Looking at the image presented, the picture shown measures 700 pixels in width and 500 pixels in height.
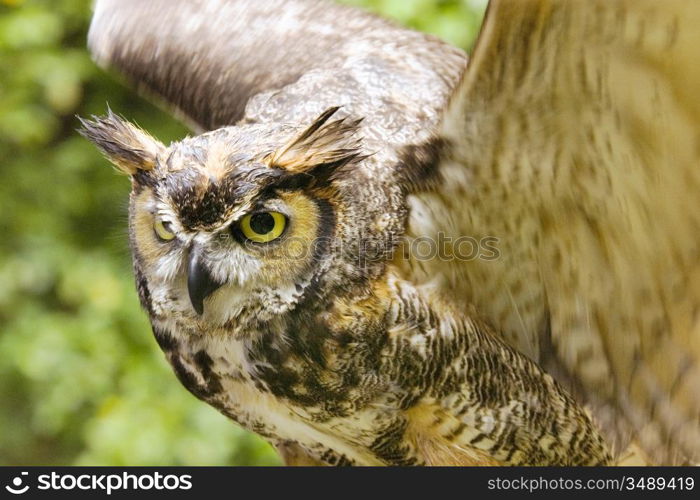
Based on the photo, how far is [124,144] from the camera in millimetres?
1583

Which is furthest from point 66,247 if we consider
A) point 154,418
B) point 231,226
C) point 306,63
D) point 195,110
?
point 231,226

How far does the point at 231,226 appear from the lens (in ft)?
4.76

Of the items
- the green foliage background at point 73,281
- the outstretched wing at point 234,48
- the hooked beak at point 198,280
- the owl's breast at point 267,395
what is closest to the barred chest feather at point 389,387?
the owl's breast at point 267,395

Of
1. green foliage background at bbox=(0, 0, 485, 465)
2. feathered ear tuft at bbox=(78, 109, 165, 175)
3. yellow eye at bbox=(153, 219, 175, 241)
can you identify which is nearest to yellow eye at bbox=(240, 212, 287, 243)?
yellow eye at bbox=(153, 219, 175, 241)

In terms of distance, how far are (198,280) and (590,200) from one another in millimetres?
680

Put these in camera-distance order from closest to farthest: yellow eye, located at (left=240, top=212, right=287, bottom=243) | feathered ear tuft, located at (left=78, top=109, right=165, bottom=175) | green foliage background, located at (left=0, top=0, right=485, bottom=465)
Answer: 1. yellow eye, located at (left=240, top=212, right=287, bottom=243)
2. feathered ear tuft, located at (left=78, top=109, right=165, bottom=175)
3. green foliage background, located at (left=0, top=0, right=485, bottom=465)

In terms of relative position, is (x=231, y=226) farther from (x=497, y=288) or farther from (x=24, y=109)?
(x=24, y=109)

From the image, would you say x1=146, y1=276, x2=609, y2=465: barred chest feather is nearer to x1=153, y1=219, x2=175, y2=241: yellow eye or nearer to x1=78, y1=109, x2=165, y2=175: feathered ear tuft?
x1=153, y1=219, x2=175, y2=241: yellow eye

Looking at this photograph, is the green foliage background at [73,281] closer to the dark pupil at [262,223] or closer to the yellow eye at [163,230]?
the yellow eye at [163,230]

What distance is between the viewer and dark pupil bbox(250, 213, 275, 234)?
145 centimetres

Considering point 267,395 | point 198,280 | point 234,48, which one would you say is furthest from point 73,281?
point 198,280

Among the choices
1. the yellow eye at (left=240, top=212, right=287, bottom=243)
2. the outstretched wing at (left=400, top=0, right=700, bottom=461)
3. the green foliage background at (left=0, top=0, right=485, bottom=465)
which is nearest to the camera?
the outstretched wing at (left=400, top=0, right=700, bottom=461)

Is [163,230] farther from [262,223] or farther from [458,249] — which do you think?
[458,249]

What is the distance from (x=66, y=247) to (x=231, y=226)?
7.24 ft
